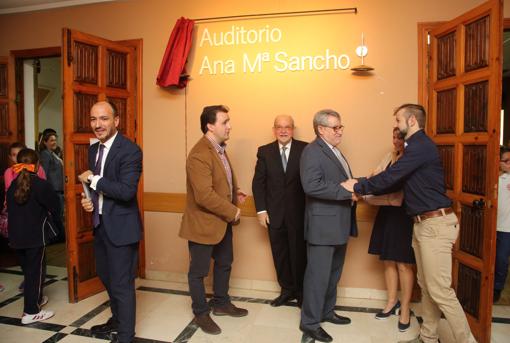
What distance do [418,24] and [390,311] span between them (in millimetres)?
2529

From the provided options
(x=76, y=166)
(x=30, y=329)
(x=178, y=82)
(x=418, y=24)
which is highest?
(x=418, y=24)

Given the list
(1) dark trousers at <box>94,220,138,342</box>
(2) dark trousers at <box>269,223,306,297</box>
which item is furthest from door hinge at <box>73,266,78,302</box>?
(2) dark trousers at <box>269,223,306,297</box>

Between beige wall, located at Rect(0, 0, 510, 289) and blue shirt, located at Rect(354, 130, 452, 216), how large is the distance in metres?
1.07

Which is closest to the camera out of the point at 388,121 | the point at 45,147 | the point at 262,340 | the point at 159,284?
the point at 262,340

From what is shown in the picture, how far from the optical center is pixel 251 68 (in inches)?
155

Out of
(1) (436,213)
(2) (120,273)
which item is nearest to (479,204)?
(1) (436,213)

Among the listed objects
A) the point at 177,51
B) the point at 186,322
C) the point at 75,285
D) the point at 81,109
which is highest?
Answer: the point at 177,51

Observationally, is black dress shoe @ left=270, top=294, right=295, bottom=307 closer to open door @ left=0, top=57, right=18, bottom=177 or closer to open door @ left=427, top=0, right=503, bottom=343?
open door @ left=427, top=0, right=503, bottom=343

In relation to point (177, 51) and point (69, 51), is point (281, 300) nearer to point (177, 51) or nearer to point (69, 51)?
point (177, 51)

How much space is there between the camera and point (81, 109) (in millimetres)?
3711

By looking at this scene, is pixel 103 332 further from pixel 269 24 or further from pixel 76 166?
pixel 269 24

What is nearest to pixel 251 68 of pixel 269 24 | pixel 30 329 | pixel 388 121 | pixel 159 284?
pixel 269 24

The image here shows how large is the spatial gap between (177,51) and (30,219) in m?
2.03

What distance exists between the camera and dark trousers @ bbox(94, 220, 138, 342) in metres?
2.70
